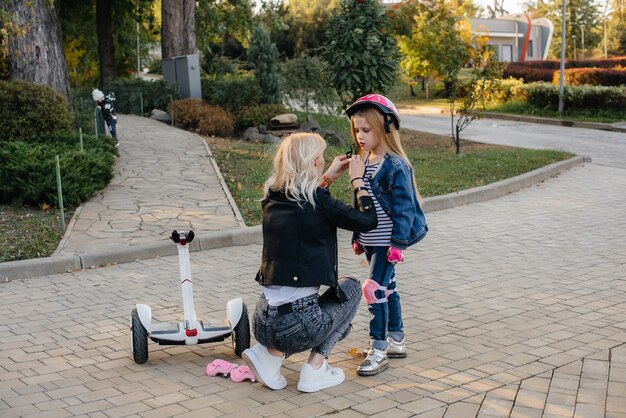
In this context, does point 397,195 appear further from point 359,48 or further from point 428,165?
point 359,48

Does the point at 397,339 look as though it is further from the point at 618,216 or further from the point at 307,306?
the point at 618,216

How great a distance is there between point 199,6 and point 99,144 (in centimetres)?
1618

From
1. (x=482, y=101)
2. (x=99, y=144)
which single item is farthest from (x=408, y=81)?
(x=99, y=144)

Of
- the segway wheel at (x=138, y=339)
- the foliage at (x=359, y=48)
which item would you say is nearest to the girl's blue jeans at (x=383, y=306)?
the segway wheel at (x=138, y=339)

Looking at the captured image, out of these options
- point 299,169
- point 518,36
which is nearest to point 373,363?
point 299,169

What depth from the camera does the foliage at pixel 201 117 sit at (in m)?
17.9

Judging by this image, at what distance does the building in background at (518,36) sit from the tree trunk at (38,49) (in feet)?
113

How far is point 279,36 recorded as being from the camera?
167 feet

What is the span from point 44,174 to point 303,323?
21.1ft

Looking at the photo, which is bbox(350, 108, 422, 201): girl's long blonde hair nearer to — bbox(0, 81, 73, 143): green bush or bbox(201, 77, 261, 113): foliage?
bbox(0, 81, 73, 143): green bush

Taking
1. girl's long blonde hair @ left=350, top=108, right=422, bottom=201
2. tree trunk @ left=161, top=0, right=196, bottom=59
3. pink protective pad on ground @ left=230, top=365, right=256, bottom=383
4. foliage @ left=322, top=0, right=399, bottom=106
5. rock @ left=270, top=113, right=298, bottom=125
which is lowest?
pink protective pad on ground @ left=230, top=365, right=256, bottom=383

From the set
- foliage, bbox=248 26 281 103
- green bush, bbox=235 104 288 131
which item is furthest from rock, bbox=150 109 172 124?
foliage, bbox=248 26 281 103

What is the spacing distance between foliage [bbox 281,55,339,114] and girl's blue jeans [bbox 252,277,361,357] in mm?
15639

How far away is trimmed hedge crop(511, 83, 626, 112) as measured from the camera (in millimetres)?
24375
